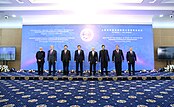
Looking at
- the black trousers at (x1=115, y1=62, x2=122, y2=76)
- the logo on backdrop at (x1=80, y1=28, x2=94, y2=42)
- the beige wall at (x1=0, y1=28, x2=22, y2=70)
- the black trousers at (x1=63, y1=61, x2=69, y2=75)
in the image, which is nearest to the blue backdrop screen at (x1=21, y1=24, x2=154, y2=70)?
the logo on backdrop at (x1=80, y1=28, x2=94, y2=42)

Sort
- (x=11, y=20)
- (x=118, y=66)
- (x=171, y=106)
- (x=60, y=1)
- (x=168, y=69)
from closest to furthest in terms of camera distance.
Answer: (x=171, y=106) → (x=118, y=66) → (x=60, y=1) → (x=168, y=69) → (x=11, y=20)

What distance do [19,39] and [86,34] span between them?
402 cm

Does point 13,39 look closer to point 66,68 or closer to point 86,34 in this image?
point 86,34

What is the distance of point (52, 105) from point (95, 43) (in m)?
6.85

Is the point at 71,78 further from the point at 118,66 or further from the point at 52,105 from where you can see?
the point at 52,105

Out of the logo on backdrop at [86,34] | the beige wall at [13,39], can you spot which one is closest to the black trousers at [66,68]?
the logo on backdrop at [86,34]

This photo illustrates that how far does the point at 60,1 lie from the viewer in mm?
7242

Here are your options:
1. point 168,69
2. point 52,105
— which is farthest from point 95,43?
point 52,105

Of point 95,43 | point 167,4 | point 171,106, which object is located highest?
point 167,4

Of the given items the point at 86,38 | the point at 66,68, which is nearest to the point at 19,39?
the point at 86,38

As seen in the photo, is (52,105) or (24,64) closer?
(52,105)

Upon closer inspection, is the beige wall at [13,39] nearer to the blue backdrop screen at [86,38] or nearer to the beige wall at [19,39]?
the beige wall at [19,39]

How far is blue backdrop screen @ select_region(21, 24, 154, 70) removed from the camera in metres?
8.92

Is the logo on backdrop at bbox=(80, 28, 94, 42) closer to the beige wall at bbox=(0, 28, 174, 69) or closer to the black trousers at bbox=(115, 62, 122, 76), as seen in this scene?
the black trousers at bbox=(115, 62, 122, 76)
